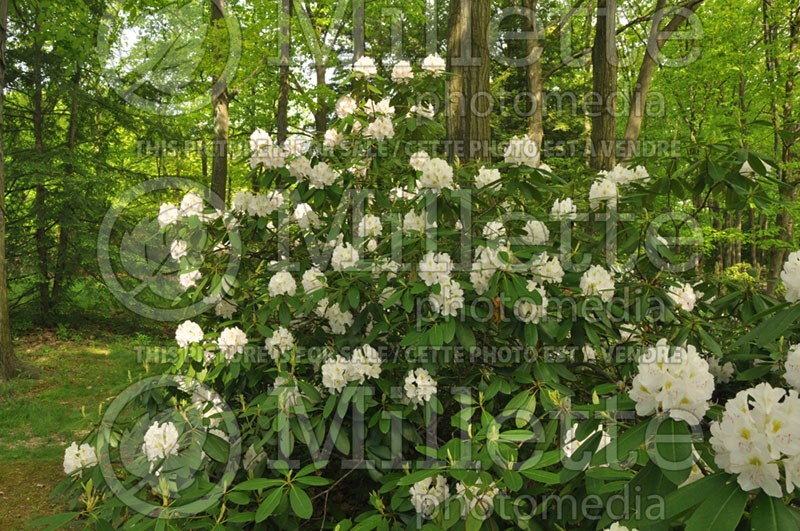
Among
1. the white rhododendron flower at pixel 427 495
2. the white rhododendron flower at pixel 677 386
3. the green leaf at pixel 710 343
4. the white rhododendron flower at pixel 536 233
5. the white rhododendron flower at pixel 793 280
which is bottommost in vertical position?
the white rhododendron flower at pixel 427 495

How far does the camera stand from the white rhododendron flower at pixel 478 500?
1589 mm

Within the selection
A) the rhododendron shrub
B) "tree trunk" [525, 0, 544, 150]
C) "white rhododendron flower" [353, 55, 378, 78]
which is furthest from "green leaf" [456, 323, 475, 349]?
"tree trunk" [525, 0, 544, 150]

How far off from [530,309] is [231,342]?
142 centimetres

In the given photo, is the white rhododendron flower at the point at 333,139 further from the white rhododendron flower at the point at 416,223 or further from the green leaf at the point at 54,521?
the green leaf at the point at 54,521

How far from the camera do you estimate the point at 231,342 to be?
101 inches

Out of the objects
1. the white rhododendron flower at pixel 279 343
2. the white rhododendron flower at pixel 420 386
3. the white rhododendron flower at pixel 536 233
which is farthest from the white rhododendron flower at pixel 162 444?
the white rhododendron flower at pixel 536 233

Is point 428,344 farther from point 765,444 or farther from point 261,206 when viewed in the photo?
point 261,206

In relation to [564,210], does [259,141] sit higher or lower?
higher

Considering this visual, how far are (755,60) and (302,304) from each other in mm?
11416

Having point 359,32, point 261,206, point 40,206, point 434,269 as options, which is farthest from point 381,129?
point 359,32

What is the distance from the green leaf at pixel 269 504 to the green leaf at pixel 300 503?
0.14 ft

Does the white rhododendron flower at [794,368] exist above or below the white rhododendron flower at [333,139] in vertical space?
below

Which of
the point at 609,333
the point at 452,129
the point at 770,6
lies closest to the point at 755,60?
the point at 770,6

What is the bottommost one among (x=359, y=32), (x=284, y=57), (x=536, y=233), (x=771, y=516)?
(x=771, y=516)
